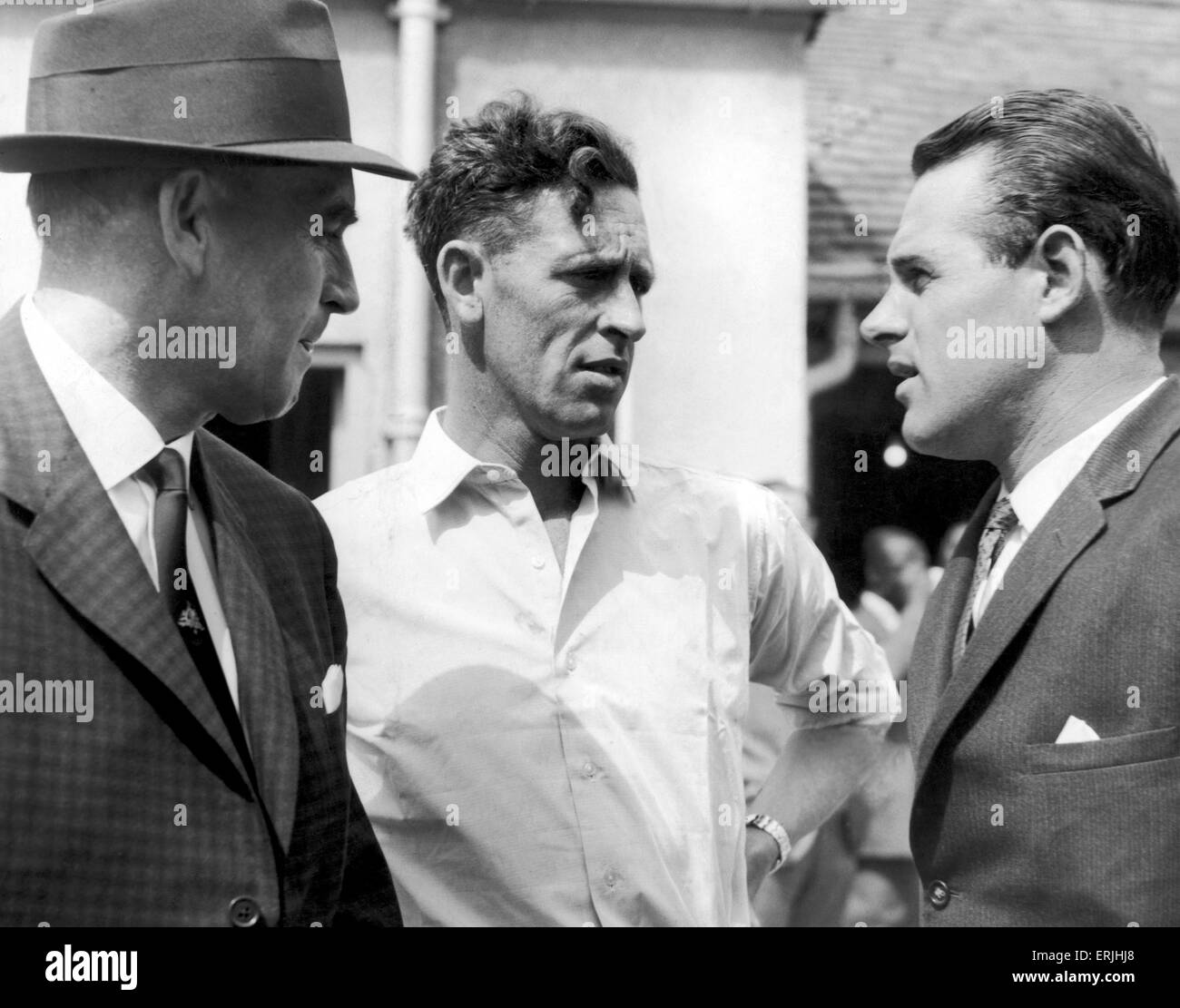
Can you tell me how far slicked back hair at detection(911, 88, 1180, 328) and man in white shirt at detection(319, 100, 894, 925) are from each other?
52cm

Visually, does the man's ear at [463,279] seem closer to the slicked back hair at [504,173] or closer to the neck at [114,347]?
the slicked back hair at [504,173]

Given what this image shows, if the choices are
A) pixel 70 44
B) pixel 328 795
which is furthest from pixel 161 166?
pixel 328 795

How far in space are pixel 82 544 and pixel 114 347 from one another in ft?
0.87

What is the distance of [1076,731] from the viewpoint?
77.7 inches

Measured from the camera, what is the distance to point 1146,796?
6.34ft

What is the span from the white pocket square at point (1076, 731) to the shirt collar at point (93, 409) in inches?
48.0

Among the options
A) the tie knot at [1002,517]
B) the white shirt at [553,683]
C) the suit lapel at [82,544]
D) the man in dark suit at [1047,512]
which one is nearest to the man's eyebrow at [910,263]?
the man in dark suit at [1047,512]

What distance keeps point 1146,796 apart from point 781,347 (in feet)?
3.01

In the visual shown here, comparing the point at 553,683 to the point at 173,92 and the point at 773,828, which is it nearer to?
the point at 773,828

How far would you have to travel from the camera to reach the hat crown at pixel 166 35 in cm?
190

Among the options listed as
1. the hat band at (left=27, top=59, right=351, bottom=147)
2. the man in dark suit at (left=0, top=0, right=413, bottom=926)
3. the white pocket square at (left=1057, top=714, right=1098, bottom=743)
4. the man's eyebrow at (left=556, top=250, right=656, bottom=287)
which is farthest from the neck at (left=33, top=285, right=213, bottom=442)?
the white pocket square at (left=1057, top=714, right=1098, bottom=743)

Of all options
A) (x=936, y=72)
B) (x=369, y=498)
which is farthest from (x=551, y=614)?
(x=936, y=72)
